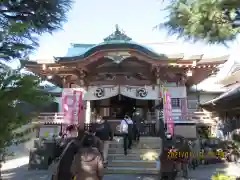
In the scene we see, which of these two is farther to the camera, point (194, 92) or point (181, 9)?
point (194, 92)

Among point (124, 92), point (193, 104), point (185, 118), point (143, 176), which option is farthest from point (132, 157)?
point (193, 104)

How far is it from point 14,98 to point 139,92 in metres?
10.4

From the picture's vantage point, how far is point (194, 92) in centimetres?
1938

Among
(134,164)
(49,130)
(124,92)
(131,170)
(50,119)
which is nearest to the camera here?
(131,170)

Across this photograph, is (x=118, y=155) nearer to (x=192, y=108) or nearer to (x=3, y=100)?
(x=3, y=100)

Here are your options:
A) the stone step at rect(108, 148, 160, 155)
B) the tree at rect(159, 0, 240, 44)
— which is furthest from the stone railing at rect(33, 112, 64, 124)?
the tree at rect(159, 0, 240, 44)

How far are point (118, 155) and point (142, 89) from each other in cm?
419

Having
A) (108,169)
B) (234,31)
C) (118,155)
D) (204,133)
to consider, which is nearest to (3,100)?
(234,31)

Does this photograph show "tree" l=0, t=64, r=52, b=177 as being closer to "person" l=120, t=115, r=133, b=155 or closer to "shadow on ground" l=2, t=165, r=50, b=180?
"shadow on ground" l=2, t=165, r=50, b=180

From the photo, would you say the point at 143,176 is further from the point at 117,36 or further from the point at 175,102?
the point at 117,36

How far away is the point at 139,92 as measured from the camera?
45.4 feet
